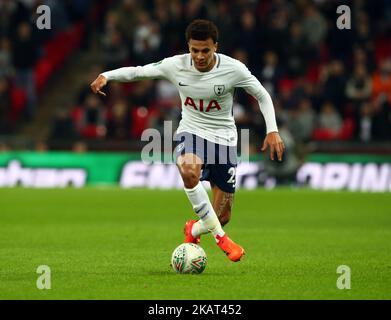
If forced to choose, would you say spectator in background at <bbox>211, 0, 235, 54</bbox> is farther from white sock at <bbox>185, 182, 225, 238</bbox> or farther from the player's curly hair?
white sock at <bbox>185, 182, 225, 238</bbox>

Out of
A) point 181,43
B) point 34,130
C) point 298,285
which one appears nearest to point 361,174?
point 181,43

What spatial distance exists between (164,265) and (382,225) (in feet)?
18.1

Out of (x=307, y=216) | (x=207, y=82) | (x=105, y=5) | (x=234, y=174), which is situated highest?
(x=105, y=5)

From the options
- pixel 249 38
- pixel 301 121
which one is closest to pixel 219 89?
pixel 301 121

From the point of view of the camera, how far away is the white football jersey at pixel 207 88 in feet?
31.3

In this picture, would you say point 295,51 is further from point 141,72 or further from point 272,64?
point 141,72

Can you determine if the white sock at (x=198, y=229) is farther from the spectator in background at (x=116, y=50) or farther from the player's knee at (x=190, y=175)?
the spectator in background at (x=116, y=50)

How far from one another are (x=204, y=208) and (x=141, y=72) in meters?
1.43

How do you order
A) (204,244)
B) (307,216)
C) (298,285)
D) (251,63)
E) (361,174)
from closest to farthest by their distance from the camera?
(298,285)
(204,244)
(307,216)
(361,174)
(251,63)

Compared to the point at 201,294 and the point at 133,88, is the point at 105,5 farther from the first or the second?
the point at 201,294

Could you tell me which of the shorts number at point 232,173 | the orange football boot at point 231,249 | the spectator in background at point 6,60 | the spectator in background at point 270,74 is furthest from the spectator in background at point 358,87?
the orange football boot at point 231,249

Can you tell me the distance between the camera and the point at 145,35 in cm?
2409

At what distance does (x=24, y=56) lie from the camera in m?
23.5

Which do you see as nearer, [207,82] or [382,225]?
[207,82]
